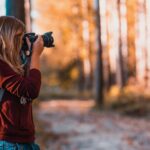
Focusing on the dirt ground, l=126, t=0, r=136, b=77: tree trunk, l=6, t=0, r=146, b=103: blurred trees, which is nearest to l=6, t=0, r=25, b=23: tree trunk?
the dirt ground

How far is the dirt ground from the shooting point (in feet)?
40.7

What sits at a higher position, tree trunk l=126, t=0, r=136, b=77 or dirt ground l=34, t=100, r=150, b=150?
tree trunk l=126, t=0, r=136, b=77

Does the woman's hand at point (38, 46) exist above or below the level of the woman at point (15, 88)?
above

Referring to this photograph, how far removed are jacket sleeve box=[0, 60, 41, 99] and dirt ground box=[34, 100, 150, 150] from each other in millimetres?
7183

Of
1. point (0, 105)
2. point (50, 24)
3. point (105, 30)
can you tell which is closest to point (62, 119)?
point (105, 30)

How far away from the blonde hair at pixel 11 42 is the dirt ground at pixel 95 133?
23.5 feet

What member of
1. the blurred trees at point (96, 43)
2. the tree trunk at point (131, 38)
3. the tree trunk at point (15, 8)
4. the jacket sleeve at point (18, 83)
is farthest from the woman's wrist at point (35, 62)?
the tree trunk at point (131, 38)

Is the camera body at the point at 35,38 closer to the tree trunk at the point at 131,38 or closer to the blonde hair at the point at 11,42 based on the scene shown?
the blonde hair at the point at 11,42

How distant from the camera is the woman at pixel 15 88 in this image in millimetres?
4145

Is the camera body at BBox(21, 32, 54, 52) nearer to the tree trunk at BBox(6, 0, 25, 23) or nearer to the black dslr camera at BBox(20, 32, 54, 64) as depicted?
the black dslr camera at BBox(20, 32, 54, 64)

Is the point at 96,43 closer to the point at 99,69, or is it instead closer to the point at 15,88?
the point at 99,69

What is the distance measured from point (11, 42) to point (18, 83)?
0.32m

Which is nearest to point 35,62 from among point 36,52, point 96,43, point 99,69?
point 36,52

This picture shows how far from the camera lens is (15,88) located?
4129 mm
